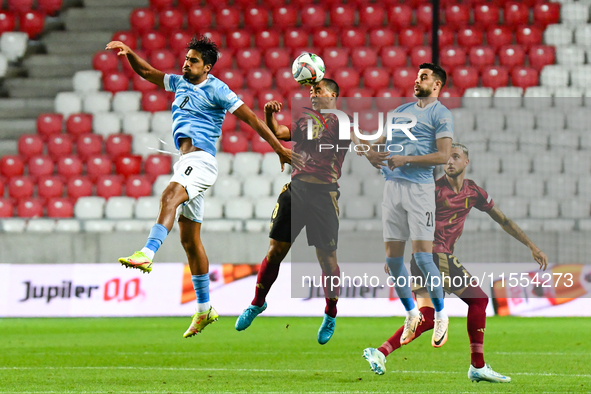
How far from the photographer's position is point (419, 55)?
15.9 metres

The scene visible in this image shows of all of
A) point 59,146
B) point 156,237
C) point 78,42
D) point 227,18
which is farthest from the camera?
point 78,42

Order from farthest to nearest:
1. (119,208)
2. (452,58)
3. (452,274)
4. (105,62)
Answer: (105,62), (452,58), (119,208), (452,274)

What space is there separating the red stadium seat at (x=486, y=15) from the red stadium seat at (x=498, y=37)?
20 centimetres

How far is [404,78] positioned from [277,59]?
2.44m

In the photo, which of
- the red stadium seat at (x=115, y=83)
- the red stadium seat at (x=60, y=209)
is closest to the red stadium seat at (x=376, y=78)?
the red stadium seat at (x=115, y=83)

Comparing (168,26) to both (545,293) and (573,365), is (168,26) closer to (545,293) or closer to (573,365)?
(545,293)

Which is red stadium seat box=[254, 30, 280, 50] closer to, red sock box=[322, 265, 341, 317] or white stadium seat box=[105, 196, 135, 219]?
white stadium seat box=[105, 196, 135, 219]

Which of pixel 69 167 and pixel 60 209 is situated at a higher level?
pixel 69 167

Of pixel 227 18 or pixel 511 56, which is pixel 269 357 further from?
pixel 227 18

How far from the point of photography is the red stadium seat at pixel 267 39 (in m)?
16.6

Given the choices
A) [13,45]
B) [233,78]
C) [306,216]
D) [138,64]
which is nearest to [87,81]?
[13,45]

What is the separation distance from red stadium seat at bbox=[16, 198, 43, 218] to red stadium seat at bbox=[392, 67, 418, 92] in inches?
258

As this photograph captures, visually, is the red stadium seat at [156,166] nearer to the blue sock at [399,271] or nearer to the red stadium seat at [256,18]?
the red stadium seat at [256,18]

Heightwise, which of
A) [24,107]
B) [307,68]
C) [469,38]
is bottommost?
[307,68]
